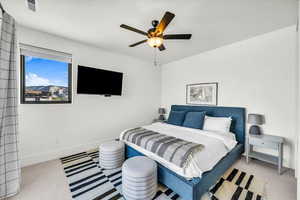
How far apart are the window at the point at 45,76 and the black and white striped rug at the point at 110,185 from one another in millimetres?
1489

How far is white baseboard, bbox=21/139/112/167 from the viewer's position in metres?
2.56

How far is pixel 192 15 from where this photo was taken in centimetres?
209

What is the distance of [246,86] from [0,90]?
4314mm

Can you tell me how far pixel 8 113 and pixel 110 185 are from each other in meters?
1.78

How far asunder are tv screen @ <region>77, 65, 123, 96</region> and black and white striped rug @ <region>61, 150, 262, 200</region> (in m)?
1.69

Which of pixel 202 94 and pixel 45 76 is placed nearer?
pixel 45 76

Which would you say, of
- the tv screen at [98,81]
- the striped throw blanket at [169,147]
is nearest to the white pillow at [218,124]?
the striped throw blanket at [169,147]

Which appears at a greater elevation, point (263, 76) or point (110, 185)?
point (263, 76)

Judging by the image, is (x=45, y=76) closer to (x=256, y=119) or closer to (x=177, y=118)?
(x=177, y=118)

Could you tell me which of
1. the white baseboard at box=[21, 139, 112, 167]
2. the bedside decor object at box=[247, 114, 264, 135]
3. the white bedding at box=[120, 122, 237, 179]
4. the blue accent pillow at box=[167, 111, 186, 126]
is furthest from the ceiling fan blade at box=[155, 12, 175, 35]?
the white baseboard at box=[21, 139, 112, 167]

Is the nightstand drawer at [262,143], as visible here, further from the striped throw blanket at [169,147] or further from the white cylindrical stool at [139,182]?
the white cylindrical stool at [139,182]

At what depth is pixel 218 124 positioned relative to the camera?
9.80 ft

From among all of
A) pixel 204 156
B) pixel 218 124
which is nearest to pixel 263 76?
pixel 218 124

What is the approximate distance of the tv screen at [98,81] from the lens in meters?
3.09
